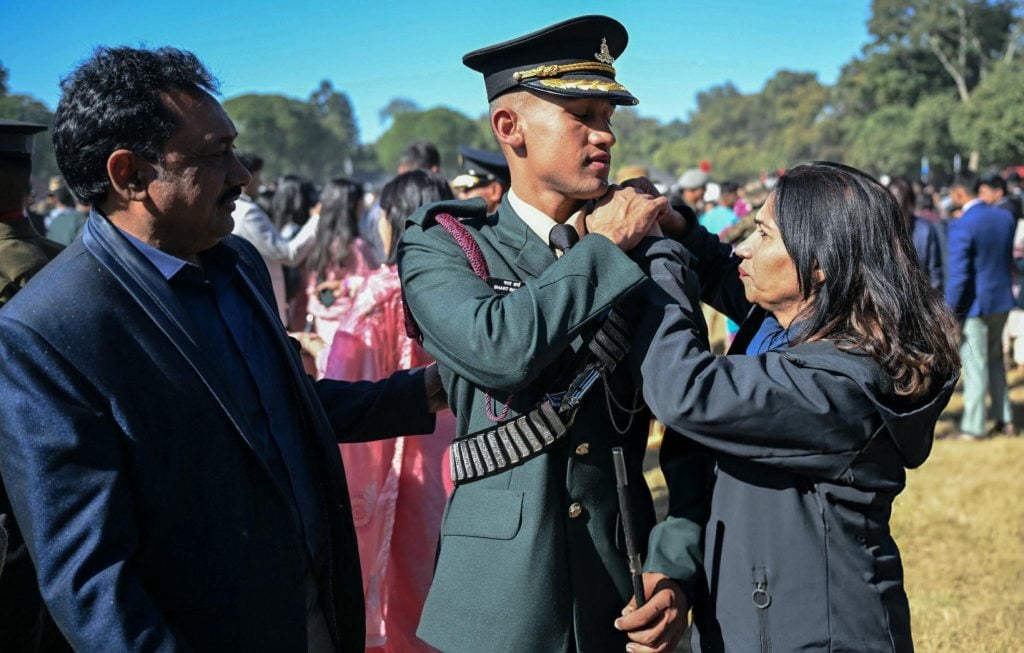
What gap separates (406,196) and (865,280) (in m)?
2.64

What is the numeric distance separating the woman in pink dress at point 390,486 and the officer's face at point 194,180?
1.78 metres

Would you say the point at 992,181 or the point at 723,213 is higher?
the point at 992,181

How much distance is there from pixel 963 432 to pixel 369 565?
643cm

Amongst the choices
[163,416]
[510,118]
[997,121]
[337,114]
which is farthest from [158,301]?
[337,114]

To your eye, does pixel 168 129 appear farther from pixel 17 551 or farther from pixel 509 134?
pixel 17 551

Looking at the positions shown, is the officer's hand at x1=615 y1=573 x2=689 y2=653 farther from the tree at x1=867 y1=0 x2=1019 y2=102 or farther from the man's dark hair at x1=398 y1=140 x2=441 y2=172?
the tree at x1=867 y1=0 x2=1019 y2=102

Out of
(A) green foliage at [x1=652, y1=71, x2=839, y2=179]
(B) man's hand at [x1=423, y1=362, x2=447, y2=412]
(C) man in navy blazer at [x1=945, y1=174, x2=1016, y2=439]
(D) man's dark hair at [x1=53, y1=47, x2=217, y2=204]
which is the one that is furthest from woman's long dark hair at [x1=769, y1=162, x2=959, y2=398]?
(A) green foliage at [x1=652, y1=71, x2=839, y2=179]

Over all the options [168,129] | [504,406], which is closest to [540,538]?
[504,406]

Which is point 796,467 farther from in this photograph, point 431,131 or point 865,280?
point 431,131

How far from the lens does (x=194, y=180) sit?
194 centimetres

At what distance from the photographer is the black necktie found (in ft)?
7.08

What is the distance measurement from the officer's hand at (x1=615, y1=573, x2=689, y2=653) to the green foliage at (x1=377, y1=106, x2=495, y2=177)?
13524cm

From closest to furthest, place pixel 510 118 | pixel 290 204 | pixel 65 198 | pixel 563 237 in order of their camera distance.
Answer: pixel 563 237, pixel 510 118, pixel 290 204, pixel 65 198

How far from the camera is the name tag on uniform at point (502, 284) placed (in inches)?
83.4
